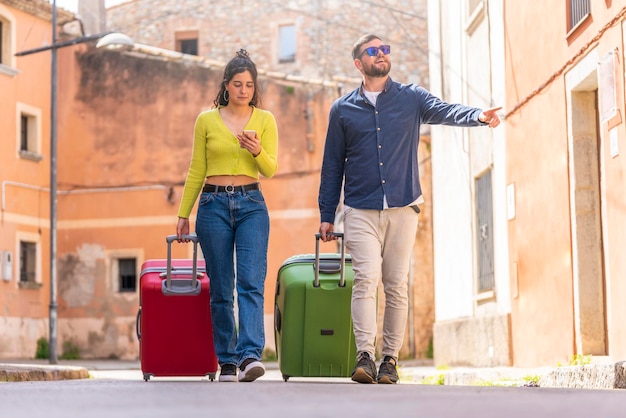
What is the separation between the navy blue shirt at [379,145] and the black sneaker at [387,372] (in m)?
0.87

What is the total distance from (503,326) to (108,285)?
16666 millimetres

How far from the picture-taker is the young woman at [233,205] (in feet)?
25.3

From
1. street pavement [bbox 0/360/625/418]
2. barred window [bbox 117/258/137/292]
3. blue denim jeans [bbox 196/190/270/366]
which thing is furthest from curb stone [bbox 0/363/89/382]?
barred window [bbox 117/258/137/292]

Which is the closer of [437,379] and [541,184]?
[437,379]

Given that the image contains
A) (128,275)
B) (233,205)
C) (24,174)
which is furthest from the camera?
(128,275)

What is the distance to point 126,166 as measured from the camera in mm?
30344

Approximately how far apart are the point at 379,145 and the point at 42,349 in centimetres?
2242

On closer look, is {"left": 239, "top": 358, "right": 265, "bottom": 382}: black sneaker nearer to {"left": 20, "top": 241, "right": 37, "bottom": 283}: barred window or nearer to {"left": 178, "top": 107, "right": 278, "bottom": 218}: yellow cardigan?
{"left": 178, "top": 107, "right": 278, "bottom": 218}: yellow cardigan

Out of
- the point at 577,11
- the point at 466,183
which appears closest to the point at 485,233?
the point at 466,183

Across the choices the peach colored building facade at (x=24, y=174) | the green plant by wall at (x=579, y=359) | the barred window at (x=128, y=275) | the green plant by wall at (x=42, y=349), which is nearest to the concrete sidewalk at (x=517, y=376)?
the green plant by wall at (x=579, y=359)

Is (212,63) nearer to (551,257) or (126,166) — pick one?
(126,166)

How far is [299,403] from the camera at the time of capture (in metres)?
4.77

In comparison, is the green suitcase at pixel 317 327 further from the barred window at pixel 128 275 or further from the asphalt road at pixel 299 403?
the barred window at pixel 128 275

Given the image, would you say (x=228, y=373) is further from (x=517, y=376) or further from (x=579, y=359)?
(x=579, y=359)
